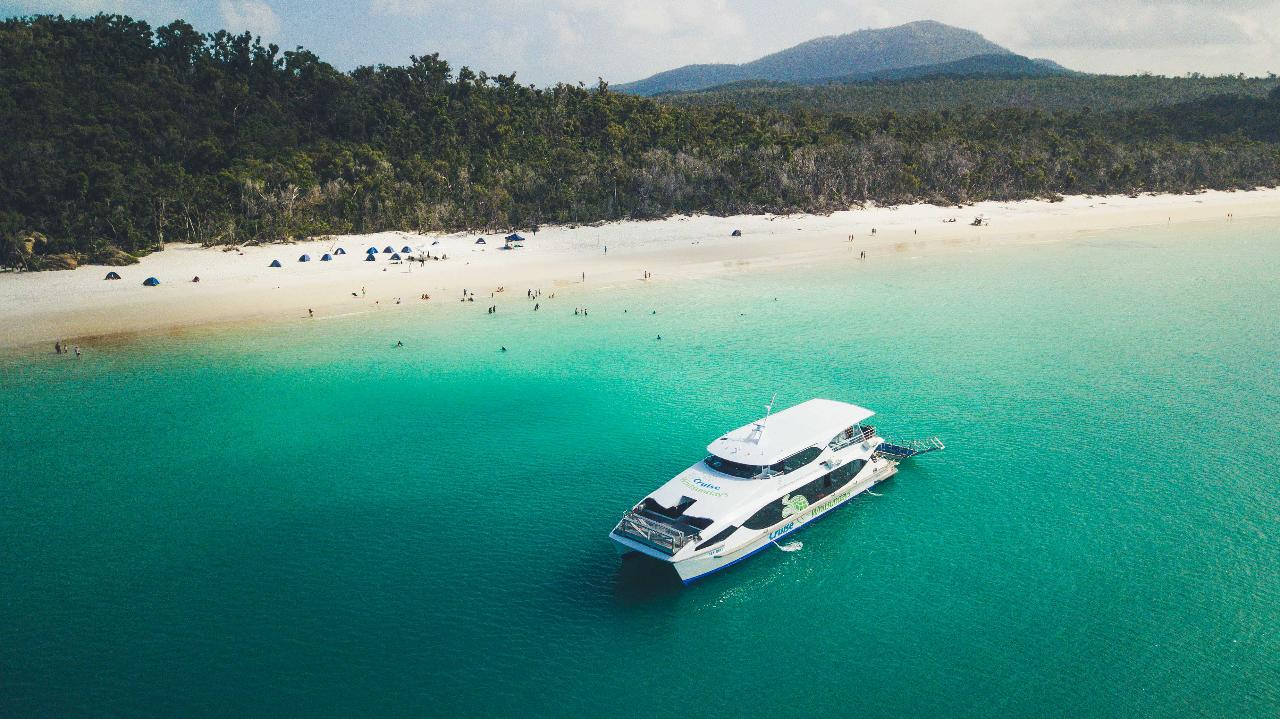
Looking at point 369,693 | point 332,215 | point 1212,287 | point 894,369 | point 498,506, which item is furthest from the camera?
point 332,215

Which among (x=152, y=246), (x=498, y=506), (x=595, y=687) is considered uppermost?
(x=152, y=246)

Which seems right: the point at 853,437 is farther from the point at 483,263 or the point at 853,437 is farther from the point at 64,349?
the point at 483,263

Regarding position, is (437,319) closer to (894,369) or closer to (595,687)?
(894,369)

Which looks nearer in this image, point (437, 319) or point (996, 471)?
point (996, 471)

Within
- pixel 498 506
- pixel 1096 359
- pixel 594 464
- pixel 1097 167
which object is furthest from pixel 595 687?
pixel 1097 167

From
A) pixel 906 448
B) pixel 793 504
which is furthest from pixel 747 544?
pixel 906 448
